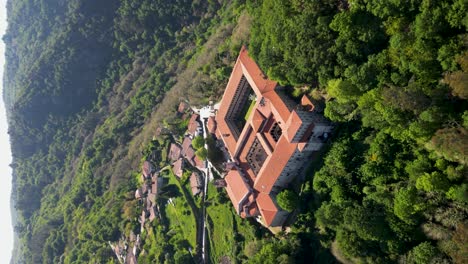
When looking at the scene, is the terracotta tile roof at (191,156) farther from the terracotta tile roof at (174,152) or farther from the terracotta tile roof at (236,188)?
the terracotta tile roof at (236,188)

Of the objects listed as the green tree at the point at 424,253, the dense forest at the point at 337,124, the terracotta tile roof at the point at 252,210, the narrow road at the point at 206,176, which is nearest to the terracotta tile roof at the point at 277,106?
the dense forest at the point at 337,124

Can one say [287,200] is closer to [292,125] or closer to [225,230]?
[292,125]

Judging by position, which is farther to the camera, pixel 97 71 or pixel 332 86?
pixel 97 71

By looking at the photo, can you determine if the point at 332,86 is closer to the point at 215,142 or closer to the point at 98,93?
the point at 215,142

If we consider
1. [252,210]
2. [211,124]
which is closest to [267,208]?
[252,210]

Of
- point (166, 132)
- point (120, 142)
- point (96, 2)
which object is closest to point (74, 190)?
point (120, 142)

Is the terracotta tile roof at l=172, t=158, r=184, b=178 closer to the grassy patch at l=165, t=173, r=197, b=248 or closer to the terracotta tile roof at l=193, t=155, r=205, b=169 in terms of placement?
the grassy patch at l=165, t=173, r=197, b=248
